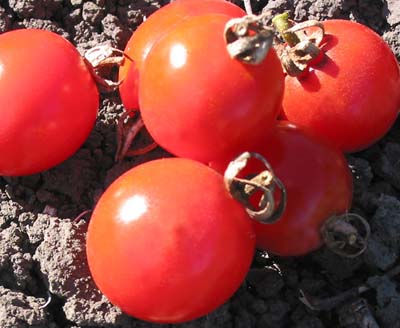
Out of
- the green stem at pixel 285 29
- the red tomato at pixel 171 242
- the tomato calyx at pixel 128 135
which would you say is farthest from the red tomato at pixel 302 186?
the tomato calyx at pixel 128 135

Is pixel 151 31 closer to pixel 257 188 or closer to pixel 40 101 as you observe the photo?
pixel 40 101

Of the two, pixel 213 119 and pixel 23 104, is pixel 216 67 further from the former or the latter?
pixel 23 104

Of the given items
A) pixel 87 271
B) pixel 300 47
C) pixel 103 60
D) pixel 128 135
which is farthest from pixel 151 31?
pixel 87 271

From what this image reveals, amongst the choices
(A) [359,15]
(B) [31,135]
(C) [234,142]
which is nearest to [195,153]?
(C) [234,142]

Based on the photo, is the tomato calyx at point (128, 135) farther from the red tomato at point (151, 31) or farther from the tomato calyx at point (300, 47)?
the tomato calyx at point (300, 47)

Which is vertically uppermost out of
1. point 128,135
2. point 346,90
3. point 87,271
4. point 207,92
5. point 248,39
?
point 248,39

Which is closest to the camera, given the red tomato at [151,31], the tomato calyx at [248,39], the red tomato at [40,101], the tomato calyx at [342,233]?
the tomato calyx at [248,39]
